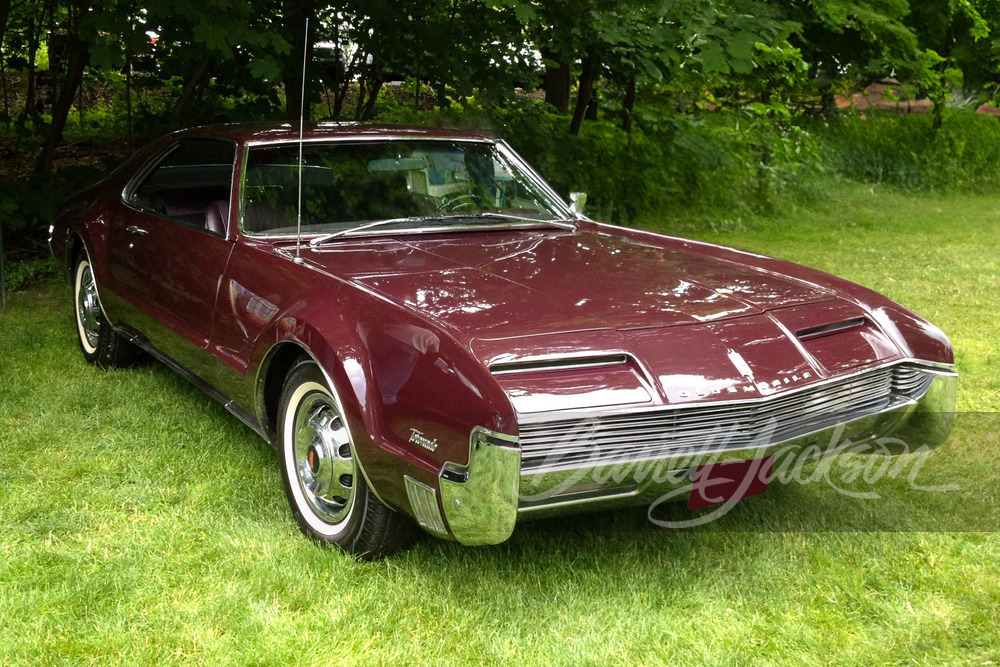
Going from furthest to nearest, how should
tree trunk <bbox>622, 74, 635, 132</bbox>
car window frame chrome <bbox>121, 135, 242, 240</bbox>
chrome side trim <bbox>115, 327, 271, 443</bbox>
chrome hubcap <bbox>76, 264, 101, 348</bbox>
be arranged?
tree trunk <bbox>622, 74, 635, 132</bbox>, chrome hubcap <bbox>76, 264, 101, 348</bbox>, car window frame chrome <bbox>121, 135, 242, 240</bbox>, chrome side trim <bbox>115, 327, 271, 443</bbox>

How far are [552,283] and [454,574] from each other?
98 cm

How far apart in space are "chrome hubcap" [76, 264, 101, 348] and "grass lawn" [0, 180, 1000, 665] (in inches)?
34.8

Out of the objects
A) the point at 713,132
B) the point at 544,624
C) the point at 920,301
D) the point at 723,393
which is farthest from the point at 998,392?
the point at 713,132

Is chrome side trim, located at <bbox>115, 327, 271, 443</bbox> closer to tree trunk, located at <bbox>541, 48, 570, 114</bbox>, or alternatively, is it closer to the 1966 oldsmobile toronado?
the 1966 oldsmobile toronado

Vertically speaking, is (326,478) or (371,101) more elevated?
(371,101)

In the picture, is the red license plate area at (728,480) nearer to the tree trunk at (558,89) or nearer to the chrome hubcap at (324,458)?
the chrome hubcap at (324,458)

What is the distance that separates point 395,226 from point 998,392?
3.18 metres

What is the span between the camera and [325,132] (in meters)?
4.11

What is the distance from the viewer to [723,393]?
8.94ft

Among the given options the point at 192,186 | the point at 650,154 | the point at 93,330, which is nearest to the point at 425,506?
the point at 192,186

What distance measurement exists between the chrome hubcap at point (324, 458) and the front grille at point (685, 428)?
0.74m

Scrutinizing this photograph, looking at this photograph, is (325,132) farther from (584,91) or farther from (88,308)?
(584,91)

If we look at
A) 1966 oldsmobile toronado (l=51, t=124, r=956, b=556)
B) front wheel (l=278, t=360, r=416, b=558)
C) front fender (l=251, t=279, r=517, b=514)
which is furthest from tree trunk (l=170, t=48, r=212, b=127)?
front fender (l=251, t=279, r=517, b=514)

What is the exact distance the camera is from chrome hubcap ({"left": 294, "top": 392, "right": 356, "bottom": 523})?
3125 mm
